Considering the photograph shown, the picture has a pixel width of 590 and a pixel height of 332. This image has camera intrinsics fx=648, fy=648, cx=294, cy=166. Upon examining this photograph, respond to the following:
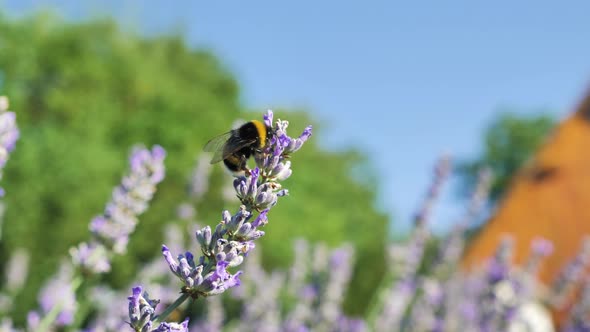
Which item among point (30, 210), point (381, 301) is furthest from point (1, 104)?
point (30, 210)

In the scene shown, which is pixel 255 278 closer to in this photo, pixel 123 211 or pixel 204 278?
pixel 123 211

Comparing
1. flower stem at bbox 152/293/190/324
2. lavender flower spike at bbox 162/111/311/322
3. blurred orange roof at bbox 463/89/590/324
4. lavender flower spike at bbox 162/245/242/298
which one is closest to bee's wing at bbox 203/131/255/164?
lavender flower spike at bbox 162/111/311/322

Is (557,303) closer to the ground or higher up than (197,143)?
closer to the ground

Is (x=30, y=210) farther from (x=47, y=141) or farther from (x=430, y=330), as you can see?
(x=430, y=330)

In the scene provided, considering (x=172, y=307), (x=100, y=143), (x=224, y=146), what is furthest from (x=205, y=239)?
(x=100, y=143)

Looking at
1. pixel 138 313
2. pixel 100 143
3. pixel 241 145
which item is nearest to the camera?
pixel 138 313
